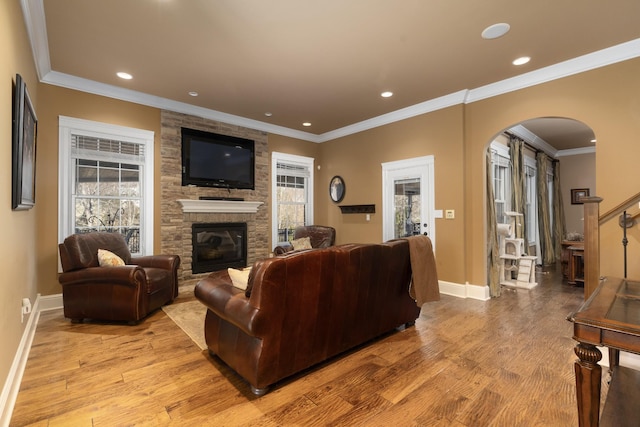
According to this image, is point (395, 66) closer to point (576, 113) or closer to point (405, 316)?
point (576, 113)

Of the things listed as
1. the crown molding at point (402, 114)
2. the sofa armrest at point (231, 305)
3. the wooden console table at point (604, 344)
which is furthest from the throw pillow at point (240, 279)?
the crown molding at point (402, 114)

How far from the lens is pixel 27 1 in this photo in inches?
93.6

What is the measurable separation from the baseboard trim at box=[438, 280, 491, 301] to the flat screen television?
3.72 metres

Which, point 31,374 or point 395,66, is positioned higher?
point 395,66

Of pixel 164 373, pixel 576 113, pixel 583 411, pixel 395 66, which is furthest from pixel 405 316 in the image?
pixel 576 113

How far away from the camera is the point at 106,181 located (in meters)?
4.18

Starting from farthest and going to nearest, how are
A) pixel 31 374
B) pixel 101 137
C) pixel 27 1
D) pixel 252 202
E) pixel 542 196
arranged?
pixel 542 196, pixel 252 202, pixel 101 137, pixel 27 1, pixel 31 374

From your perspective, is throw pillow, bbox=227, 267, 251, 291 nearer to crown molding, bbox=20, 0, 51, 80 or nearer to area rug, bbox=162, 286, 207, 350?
area rug, bbox=162, 286, 207, 350

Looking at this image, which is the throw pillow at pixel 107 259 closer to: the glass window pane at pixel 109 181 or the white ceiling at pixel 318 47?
the glass window pane at pixel 109 181

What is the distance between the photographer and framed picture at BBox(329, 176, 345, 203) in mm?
6185

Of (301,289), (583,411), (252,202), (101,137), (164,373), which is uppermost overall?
(101,137)

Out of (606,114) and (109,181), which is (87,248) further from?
(606,114)

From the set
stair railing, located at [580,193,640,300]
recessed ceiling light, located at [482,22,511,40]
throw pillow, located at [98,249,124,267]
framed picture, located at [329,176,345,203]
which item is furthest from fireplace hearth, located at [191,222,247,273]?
stair railing, located at [580,193,640,300]

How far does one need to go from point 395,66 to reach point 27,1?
3412 millimetres
